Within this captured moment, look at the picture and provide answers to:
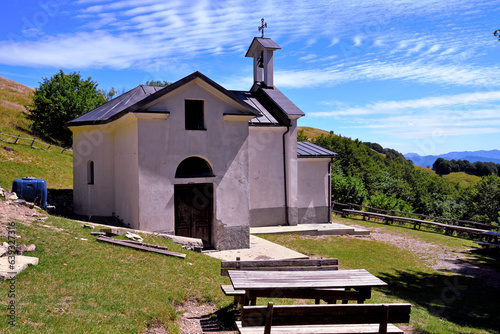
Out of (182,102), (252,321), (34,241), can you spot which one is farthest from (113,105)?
(252,321)

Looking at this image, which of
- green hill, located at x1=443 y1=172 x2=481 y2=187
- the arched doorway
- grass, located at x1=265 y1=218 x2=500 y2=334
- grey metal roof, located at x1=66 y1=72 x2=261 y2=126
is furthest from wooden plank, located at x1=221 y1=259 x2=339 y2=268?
green hill, located at x1=443 y1=172 x2=481 y2=187

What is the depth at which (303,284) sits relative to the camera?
232 inches

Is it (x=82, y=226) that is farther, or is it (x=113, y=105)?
(x=113, y=105)

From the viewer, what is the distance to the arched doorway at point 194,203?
Answer: 13.8 metres

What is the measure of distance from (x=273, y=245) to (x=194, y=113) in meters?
5.98

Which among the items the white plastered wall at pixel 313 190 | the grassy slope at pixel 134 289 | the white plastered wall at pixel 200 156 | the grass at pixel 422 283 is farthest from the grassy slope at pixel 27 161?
the grass at pixel 422 283

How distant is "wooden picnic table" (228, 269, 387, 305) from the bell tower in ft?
53.1

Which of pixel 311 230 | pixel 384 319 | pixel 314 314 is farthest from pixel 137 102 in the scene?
pixel 311 230

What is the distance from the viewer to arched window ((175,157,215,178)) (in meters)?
13.8

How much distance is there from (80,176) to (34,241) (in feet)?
29.5

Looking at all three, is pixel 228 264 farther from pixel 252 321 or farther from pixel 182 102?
pixel 182 102

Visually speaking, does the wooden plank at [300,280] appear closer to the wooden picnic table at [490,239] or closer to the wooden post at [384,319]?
the wooden post at [384,319]

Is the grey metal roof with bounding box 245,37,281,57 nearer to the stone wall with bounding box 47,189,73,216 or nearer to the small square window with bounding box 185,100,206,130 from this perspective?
the small square window with bounding box 185,100,206,130

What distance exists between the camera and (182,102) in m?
13.4
